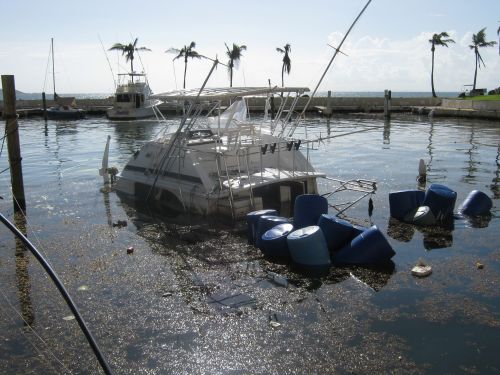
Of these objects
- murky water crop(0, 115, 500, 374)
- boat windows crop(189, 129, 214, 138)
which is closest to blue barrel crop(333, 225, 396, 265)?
murky water crop(0, 115, 500, 374)

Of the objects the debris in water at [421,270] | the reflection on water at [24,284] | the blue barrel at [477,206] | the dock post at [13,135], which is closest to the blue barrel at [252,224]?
the debris in water at [421,270]

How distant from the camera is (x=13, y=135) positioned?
14211 millimetres

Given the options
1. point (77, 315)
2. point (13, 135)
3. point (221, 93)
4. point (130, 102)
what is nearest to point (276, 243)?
point (221, 93)

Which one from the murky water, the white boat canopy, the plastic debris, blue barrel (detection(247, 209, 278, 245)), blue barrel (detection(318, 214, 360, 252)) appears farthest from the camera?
the white boat canopy

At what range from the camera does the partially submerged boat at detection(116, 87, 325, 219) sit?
44.8 feet

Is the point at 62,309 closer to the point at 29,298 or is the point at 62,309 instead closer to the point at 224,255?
the point at 29,298

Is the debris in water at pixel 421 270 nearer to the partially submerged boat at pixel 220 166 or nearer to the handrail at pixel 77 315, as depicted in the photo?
the partially submerged boat at pixel 220 166

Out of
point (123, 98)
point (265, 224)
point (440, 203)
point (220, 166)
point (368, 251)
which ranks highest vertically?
point (123, 98)

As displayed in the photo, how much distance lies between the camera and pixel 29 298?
29.2 feet

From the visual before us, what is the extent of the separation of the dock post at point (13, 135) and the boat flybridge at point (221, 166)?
12.3 ft

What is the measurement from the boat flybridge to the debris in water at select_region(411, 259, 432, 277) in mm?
4856

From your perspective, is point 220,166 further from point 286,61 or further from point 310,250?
point 286,61

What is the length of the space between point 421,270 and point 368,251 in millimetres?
1107

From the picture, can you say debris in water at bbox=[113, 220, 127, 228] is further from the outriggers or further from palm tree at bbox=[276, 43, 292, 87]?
palm tree at bbox=[276, 43, 292, 87]
